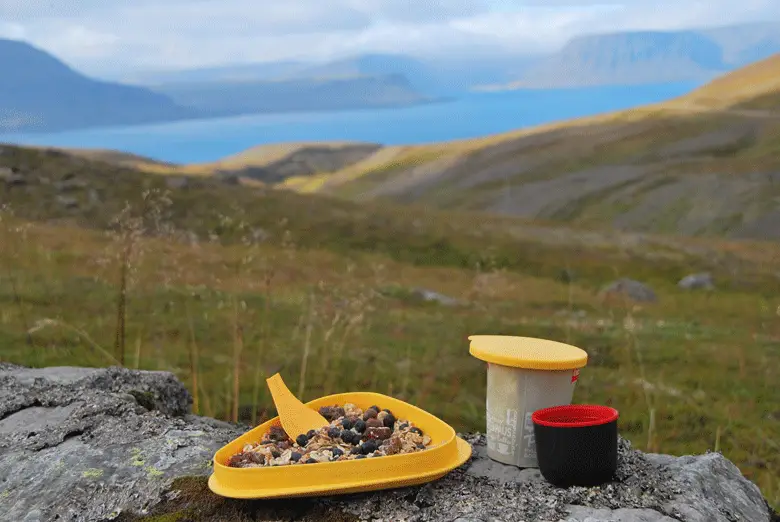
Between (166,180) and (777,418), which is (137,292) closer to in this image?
(777,418)

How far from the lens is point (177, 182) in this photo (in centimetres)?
3966

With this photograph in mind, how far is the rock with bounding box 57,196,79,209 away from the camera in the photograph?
3291 centimetres

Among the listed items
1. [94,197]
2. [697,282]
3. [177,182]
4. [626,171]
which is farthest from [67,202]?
[626,171]

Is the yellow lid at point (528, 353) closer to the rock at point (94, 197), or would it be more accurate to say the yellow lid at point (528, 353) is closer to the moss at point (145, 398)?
the moss at point (145, 398)

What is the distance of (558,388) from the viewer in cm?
412

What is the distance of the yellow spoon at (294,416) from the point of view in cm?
433

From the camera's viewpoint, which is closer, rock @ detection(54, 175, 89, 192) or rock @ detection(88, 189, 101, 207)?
rock @ detection(88, 189, 101, 207)

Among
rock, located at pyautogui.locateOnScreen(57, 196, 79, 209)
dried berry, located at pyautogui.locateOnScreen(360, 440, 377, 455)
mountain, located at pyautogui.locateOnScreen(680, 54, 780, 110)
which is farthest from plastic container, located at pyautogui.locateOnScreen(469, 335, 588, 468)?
mountain, located at pyautogui.locateOnScreen(680, 54, 780, 110)

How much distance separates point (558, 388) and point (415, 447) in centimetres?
78

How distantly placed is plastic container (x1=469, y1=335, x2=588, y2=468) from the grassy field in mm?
3210

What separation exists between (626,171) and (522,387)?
76.4 metres

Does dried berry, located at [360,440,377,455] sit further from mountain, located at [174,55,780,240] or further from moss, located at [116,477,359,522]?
mountain, located at [174,55,780,240]

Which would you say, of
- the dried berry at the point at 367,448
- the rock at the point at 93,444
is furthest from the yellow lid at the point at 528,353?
the rock at the point at 93,444

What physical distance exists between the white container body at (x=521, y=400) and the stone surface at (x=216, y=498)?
0.33 feet
